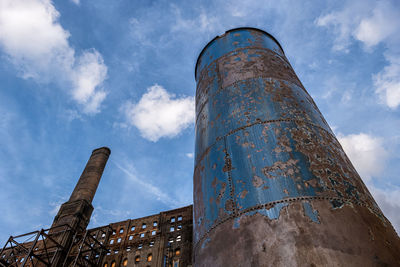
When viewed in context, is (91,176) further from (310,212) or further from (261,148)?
(310,212)

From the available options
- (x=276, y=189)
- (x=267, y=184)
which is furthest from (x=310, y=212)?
(x=267, y=184)

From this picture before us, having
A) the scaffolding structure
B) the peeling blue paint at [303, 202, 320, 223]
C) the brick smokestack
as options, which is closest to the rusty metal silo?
the peeling blue paint at [303, 202, 320, 223]

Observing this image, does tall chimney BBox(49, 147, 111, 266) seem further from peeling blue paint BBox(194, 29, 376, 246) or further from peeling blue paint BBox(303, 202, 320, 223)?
peeling blue paint BBox(303, 202, 320, 223)

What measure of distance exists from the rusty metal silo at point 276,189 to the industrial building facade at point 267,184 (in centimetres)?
2

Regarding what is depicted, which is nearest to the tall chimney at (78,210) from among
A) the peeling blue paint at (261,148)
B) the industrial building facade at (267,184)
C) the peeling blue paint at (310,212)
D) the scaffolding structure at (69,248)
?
the scaffolding structure at (69,248)

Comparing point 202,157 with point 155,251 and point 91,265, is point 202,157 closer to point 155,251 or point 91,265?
point 155,251

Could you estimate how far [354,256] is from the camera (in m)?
3.79

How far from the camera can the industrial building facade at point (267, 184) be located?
4.05 meters

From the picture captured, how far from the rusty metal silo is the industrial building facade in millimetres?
16

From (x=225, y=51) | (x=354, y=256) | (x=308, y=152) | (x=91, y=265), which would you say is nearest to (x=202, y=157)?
(x=308, y=152)

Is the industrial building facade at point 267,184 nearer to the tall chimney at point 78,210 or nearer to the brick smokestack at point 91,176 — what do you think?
the tall chimney at point 78,210

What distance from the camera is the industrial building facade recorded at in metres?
4.05

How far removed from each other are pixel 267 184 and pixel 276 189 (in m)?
0.19

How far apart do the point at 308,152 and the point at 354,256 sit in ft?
6.66
